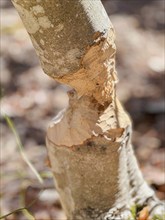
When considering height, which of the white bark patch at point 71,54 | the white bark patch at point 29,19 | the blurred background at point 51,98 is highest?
the white bark patch at point 29,19

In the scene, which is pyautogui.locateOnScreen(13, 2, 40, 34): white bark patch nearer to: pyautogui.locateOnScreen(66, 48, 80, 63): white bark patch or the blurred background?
pyautogui.locateOnScreen(66, 48, 80, 63): white bark patch

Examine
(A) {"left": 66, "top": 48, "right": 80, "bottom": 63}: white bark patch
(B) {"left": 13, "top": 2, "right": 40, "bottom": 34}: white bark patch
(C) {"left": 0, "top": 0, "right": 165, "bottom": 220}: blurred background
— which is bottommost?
(C) {"left": 0, "top": 0, "right": 165, "bottom": 220}: blurred background

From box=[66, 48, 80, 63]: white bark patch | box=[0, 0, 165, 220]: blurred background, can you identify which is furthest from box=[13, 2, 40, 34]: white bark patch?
box=[0, 0, 165, 220]: blurred background

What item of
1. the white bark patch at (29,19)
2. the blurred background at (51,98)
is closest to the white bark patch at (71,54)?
the white bark patch at (29,19)

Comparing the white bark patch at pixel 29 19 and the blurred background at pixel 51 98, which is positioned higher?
the white bark patch at pixel 29 19

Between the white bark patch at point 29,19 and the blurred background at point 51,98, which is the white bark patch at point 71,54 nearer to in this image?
the white bark patch at point 29,19

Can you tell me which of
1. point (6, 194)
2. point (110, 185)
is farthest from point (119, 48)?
point (110, 185)

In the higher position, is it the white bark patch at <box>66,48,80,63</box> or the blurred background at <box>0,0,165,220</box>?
the white bark patch at <box>66,48,80,63</box>
